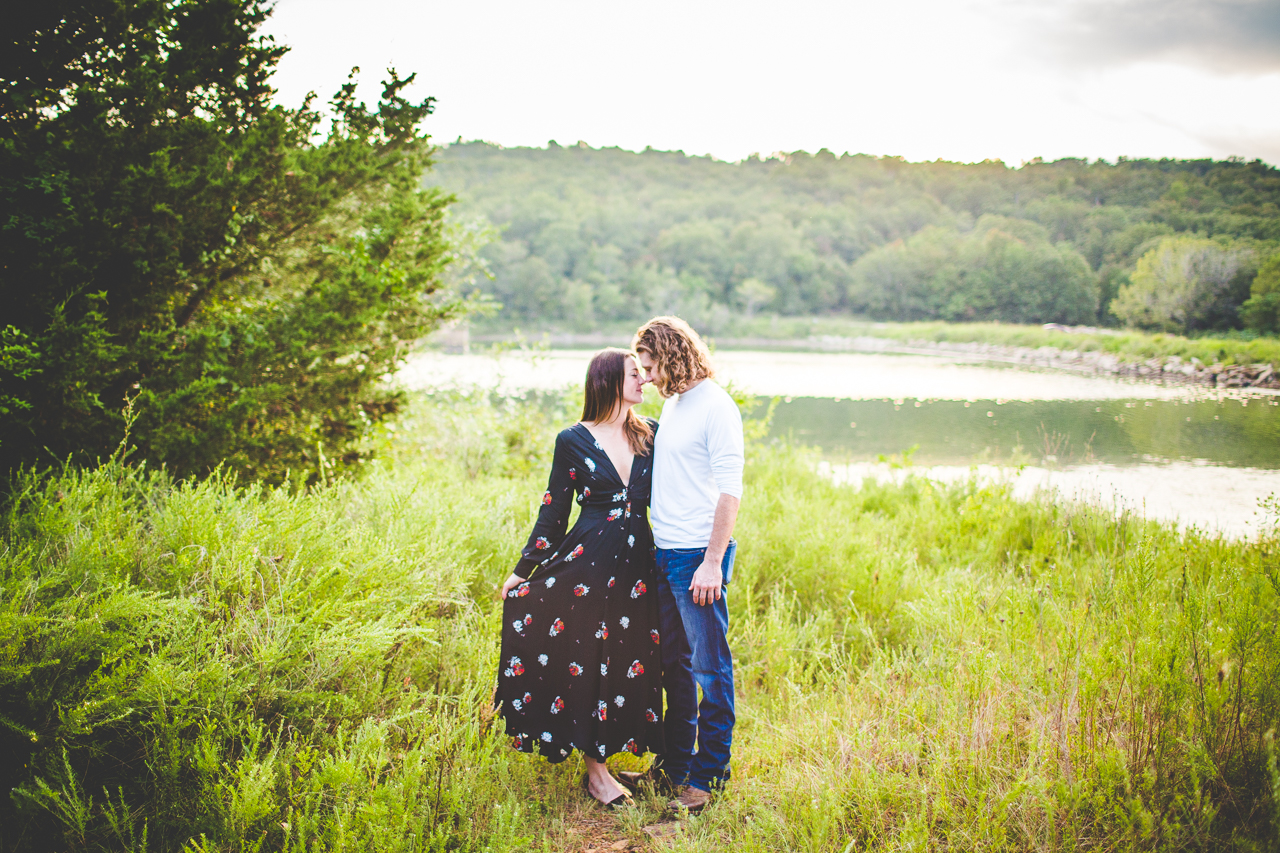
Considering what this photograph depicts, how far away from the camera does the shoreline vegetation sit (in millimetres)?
25688

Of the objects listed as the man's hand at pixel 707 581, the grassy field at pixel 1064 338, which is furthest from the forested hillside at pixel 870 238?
the man's hand at pixel 707 581

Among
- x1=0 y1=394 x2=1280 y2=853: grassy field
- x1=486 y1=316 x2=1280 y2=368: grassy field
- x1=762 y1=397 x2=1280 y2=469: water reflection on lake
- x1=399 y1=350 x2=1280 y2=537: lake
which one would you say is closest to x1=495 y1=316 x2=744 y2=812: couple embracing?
x1=0 y1=394 x2=1280 y2=853: grassy field

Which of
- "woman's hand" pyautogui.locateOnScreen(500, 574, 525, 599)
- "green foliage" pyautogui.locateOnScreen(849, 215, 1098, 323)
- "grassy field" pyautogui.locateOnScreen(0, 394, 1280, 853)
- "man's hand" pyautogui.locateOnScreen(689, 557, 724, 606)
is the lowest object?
"grassy field" pyautogui.locateOnScreen(0, 394, 1280, 853)

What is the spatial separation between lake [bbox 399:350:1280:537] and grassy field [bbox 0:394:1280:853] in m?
3.42

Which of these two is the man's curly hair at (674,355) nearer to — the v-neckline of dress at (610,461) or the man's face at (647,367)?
the man's face at (647,367)

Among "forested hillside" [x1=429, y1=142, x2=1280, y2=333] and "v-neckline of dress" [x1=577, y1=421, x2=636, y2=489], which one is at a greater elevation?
"forested hillside" [x1=429, y1=142, x2=1280, y2=333]

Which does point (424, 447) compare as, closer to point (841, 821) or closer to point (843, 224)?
point (841, 821)

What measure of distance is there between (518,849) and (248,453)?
3608 millimetres

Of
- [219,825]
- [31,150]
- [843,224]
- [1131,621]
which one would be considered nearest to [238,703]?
[219,825]

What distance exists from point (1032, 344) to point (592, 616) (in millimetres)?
51958

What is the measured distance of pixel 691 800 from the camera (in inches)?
116

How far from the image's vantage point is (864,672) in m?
3.99

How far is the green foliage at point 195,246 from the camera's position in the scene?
3855mm

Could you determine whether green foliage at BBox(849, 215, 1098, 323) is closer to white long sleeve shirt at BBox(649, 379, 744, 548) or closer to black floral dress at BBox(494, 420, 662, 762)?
white long sleeve shirt at BBox(649, 379, 744, 548)
